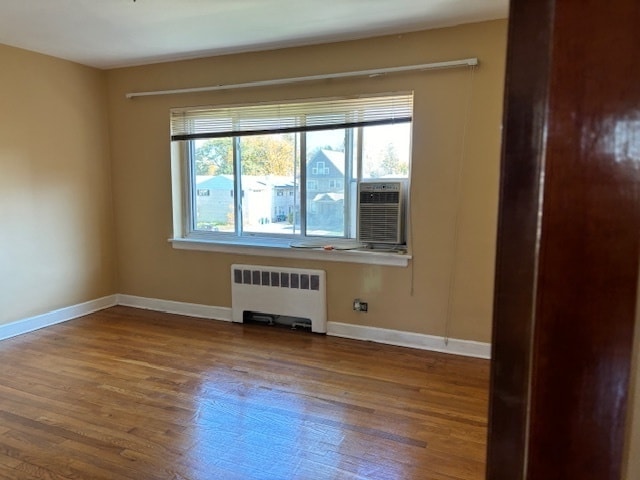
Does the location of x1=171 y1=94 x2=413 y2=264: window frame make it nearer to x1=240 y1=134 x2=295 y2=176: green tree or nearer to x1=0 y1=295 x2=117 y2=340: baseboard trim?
x1=240 y1=134 x2=295 y2=176: green tree

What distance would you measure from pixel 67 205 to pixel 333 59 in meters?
2.77

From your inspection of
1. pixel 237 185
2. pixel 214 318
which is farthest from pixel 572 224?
pixel 214 318

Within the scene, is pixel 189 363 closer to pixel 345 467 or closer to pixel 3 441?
pixel 3 441

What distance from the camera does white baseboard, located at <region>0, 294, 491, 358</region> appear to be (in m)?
3.46

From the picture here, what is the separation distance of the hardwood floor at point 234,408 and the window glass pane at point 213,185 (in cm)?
110

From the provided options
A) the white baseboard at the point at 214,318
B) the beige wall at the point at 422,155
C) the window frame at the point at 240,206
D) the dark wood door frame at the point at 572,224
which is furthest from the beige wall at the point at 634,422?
the window frame at the point at 240,206

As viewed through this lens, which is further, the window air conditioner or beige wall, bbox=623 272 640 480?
the window air conditioner

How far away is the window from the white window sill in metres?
0.16

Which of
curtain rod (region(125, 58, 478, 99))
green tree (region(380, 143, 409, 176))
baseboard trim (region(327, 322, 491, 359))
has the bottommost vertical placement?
baseboard trim (region(327, 322, 491, 359))

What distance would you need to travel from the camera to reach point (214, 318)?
430 centimetres

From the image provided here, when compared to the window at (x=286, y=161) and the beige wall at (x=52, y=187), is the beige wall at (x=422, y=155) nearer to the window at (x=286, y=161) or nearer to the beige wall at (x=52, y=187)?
the window at (x=286, y=161)

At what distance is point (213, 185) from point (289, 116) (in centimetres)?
105

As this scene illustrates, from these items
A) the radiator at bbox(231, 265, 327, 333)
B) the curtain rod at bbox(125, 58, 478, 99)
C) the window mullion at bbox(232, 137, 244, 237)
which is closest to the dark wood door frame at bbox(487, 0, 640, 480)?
the curtain rod at bbox(125, 58, 478, 99)

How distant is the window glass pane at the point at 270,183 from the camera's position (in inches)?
158
